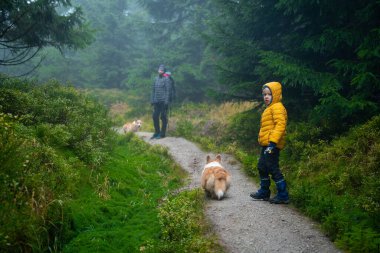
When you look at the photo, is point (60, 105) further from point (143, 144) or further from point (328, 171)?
point (328, 171)

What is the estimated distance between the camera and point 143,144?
1339cm

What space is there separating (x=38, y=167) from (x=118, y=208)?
67.6 inches

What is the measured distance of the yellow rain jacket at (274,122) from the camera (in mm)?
6324

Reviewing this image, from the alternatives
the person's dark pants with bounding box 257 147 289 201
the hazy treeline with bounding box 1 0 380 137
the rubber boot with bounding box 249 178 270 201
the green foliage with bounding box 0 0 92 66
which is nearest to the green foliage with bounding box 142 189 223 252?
the rubber boot with bounding box 249 178 270 201

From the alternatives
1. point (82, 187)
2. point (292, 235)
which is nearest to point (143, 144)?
point (82, 187)

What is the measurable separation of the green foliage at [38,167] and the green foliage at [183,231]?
1.47 metres

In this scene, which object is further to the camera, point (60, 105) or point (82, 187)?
point (60, 105)

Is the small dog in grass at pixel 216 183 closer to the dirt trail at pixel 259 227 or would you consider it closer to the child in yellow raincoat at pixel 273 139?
the dirt trail at pixel 259 227

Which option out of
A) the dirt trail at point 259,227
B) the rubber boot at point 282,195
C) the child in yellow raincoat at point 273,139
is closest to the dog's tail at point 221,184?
the dirt trail at point 259,227

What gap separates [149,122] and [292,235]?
17.3m

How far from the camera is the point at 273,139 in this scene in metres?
6.28

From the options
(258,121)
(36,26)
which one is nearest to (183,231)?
(258,121)

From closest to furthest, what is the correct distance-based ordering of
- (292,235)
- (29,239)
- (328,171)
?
(29,239) → (292,235) → (328,171)

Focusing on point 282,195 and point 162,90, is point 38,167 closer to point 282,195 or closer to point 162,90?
point 282,195
